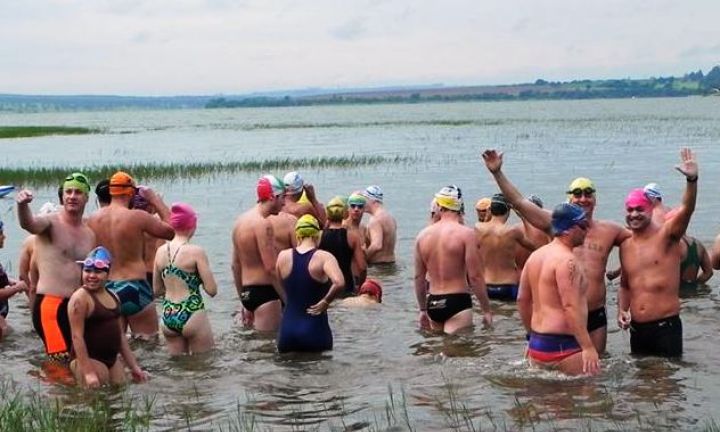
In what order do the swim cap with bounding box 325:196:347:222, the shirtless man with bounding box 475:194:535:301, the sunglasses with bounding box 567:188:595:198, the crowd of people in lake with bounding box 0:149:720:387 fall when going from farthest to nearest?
1. the shirtless man with bounding box 475:194:535:301
2. the swim cap with bounding box 325:196:347:222
3. the sunglasses with bounding box 567:188:595:198
4. the crowd of people in lake with bounding box 0:149:720:387

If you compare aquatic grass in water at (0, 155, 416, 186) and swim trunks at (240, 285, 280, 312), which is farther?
aquatic grass in water at (0, 155, 416, 186)

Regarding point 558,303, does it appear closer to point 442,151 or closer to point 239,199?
point 239,199

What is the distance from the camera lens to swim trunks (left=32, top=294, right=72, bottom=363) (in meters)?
9.91

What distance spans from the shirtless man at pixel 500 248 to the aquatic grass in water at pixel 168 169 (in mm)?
24451

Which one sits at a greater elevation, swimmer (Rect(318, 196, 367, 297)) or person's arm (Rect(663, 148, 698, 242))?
person's arm (Rect(663, 148, 698, 242))

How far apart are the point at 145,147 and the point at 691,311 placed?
58.0m

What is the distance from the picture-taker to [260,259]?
12141 mm

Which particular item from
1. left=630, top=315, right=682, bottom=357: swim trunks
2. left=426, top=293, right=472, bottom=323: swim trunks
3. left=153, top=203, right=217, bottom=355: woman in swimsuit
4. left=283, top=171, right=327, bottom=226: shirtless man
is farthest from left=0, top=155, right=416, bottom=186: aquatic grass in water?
left=630, top=315, right=682, bottom=357: swim trunks

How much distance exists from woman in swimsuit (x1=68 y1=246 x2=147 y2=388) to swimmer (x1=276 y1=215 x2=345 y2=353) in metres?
1.84

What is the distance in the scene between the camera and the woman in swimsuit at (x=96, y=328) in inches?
354

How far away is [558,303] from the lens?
8.99 metres

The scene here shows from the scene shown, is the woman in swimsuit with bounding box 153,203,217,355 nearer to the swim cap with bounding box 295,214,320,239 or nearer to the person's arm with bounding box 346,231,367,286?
the swim cap with bounding box 295,214,320,239

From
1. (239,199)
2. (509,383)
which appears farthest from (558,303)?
(239,199)

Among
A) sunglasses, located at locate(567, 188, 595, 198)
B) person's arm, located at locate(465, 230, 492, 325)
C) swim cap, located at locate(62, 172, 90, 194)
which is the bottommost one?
person's arm, located at locate(465, 230, 492, 325)
